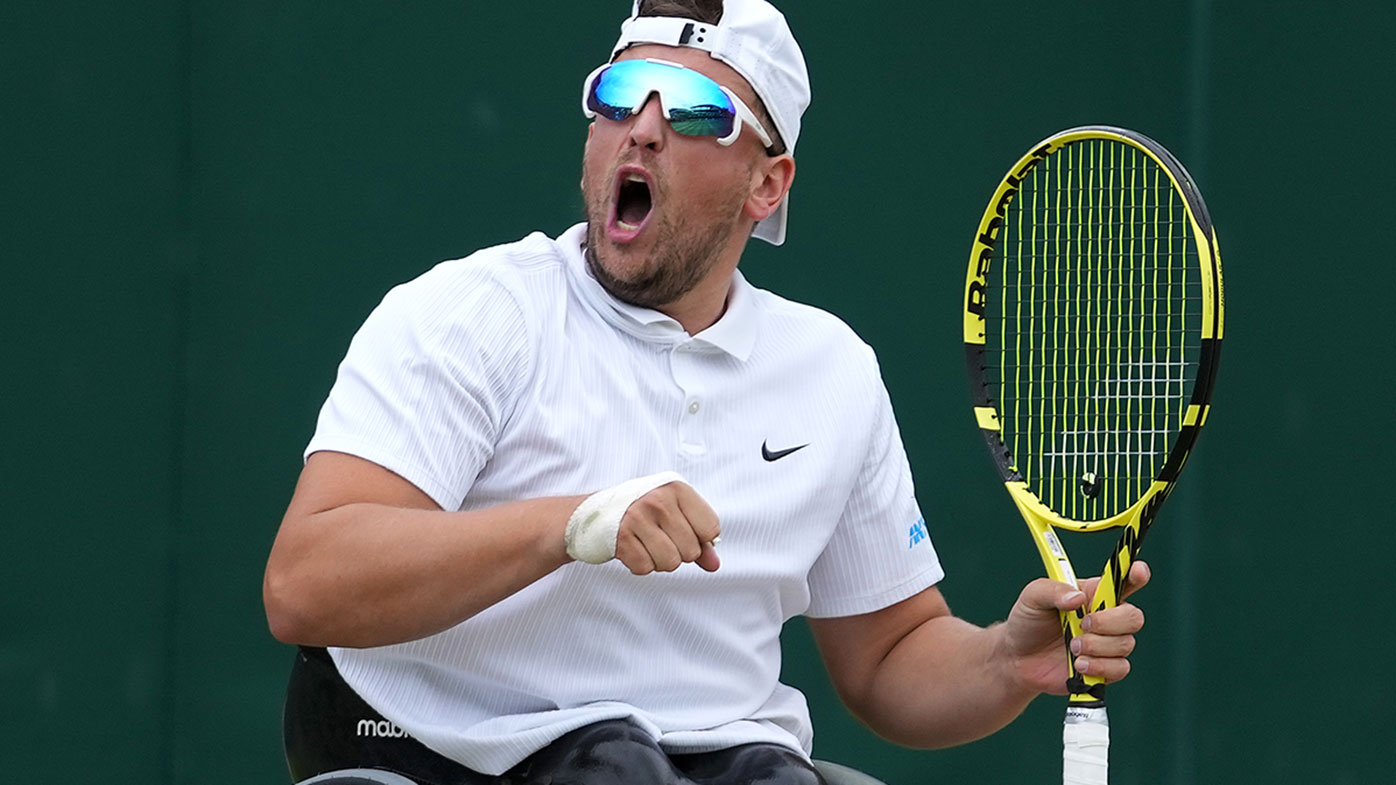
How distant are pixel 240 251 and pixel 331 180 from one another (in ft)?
0.72

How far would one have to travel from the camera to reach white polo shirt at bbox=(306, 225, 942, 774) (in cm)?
228

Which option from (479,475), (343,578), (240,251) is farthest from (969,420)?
(343,578)

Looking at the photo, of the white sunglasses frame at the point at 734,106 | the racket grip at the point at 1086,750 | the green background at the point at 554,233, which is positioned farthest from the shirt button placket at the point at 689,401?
the green background at the point at 554,233

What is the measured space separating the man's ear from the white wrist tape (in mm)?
725

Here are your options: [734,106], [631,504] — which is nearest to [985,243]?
[734,106]

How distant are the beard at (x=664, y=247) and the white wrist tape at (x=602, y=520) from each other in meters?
0.51

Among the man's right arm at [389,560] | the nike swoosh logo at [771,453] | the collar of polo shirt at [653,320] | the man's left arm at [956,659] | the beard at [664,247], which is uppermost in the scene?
the beard at [664,247]

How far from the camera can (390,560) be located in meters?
2.12

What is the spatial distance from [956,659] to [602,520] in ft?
2.82

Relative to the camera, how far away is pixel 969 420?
4113 mm

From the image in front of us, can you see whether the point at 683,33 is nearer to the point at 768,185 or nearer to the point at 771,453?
the point at 768,185

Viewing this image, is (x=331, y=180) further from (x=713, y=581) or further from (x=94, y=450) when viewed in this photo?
(x=713, y=581)

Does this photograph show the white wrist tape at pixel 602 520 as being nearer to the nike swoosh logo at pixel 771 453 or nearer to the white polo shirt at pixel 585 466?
the white polo shirt at pixel 585 466

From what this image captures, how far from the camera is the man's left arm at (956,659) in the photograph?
230 cm
